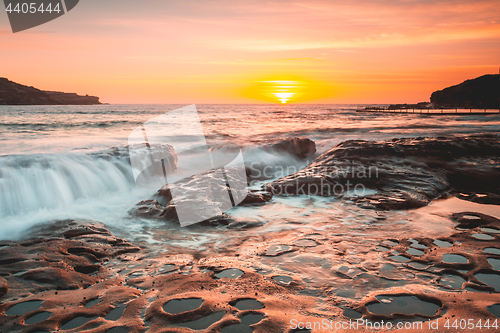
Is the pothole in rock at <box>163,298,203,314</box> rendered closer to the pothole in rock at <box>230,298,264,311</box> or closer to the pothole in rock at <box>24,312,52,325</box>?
the pothole in rock at <box>230,298,264,311</box>

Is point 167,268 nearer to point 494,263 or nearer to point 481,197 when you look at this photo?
point 494,263

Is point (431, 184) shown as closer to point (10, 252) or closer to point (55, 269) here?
point (55, 269)

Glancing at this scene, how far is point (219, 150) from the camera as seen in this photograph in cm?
1258

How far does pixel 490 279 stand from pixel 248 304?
2.48m

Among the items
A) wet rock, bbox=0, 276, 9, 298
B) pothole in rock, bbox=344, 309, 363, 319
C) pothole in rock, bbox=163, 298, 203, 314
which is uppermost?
wet rock, bbox=0, 276, 9, 298

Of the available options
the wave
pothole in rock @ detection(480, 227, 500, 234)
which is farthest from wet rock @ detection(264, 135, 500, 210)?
the wave

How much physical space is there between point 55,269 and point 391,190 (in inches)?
242

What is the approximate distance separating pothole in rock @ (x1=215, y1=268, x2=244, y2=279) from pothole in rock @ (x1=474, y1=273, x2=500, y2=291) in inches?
96.1

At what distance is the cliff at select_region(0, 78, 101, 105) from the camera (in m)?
93.3

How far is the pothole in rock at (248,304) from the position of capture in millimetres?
2471

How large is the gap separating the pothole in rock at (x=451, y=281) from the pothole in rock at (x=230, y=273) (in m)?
2.02

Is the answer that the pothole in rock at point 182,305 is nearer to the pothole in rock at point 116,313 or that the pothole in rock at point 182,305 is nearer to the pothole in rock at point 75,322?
the pothole in rock at point 116,313

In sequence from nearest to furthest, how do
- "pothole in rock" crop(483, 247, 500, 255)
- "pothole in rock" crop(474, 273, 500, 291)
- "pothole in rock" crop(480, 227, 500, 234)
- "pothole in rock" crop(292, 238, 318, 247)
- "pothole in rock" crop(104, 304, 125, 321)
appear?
"pothole in rock" crop(104, 304, 125, 321)
"pothole in rock" crop(474, 273, 500, 291)
"pothole in rock" crop(483, 247, 500, 255)
"pothole in rock" crop(292, 238, 318, 247)
"pothole in rock" crop(480, 227, 500, 234)

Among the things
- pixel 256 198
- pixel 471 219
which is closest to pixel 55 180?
pixel 256 198
